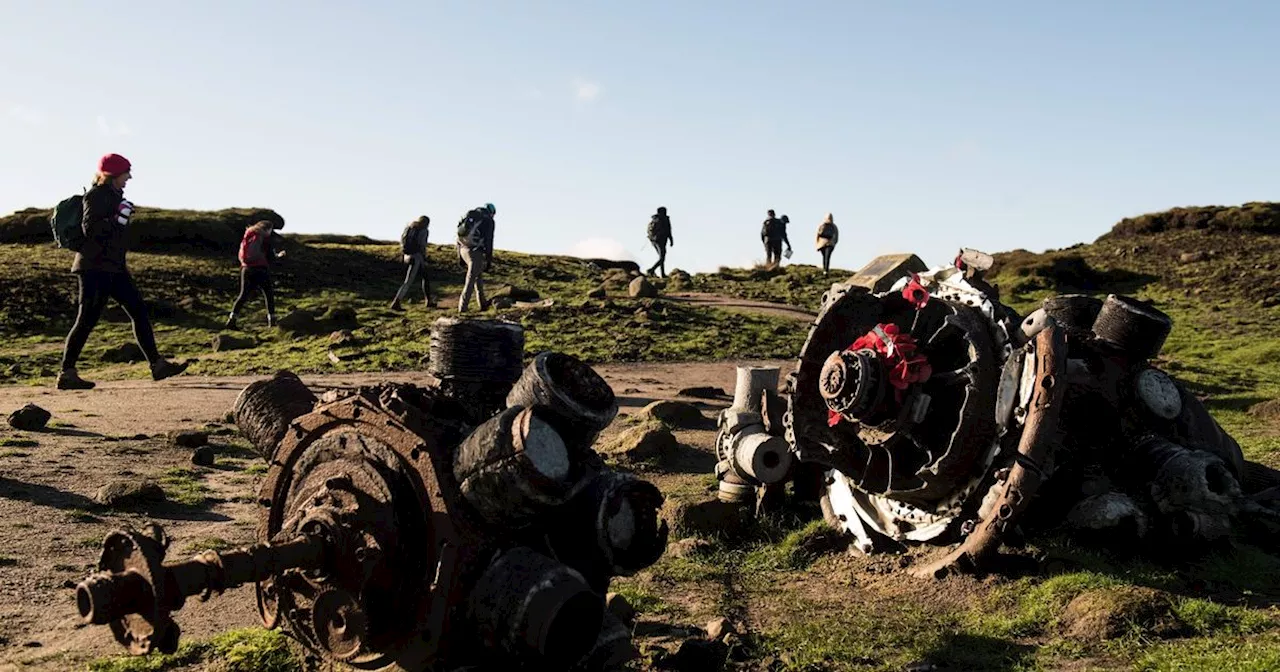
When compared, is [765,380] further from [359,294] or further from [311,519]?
[359,294]

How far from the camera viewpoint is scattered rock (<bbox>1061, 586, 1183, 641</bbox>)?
6.05 metres

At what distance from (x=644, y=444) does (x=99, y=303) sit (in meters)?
6.71

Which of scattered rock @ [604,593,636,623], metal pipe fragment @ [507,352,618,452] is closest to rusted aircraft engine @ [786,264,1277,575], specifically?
scattered rock @ [604,593,636,623]

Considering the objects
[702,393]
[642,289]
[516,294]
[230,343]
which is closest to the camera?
[702,393]

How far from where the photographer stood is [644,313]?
835 inches

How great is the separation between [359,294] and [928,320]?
22.6 meters

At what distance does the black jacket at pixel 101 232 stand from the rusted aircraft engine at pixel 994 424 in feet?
28.1

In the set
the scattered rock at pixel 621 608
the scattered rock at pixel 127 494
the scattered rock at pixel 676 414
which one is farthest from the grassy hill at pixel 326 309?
the scattered rock at pixel 621 608

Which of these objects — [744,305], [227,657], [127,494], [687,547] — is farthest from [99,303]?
[744,305]

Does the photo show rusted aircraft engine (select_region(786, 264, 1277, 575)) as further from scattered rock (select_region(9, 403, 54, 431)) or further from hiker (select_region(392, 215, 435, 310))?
hiker (select_region(392, 215, 435, 310))

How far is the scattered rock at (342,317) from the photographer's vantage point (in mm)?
21812

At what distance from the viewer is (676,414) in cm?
1332

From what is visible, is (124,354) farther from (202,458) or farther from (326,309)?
(202,458)

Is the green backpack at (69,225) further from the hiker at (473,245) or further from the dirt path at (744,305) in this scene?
the dirt path at (744,305)
